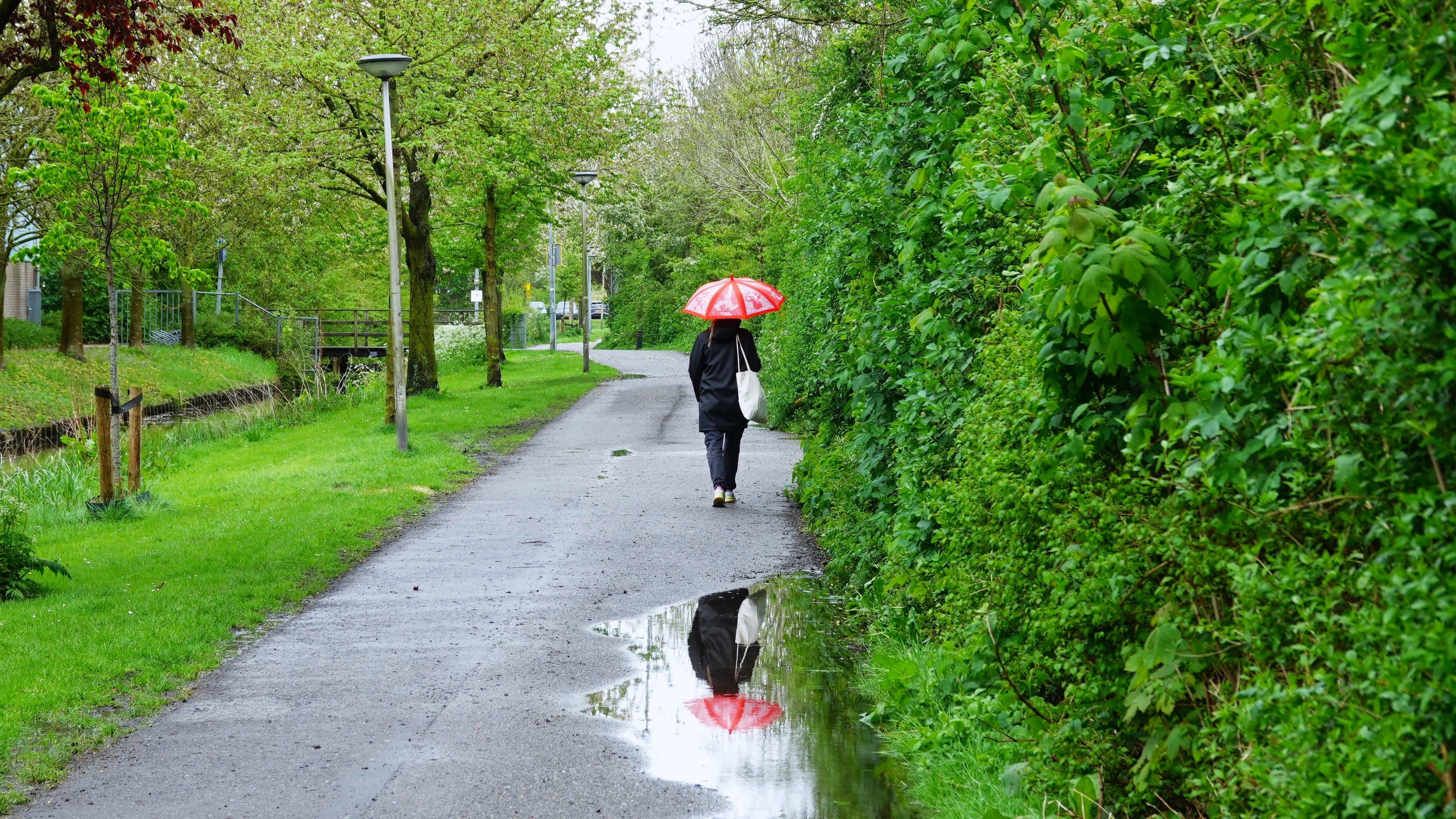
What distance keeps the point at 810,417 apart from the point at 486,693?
5.58 metres

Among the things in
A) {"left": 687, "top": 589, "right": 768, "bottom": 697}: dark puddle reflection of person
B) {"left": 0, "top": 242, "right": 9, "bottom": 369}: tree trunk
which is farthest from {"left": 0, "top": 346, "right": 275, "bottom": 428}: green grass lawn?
{"left": 687, "top": 589, "right": 768, "bottom": 697}: dark puddle reflection of person

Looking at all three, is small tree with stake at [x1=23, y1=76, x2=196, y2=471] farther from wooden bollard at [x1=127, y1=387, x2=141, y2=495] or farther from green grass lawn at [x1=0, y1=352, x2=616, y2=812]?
green grass lawn at [x1=0, y1=352, x2=616, y2=812]

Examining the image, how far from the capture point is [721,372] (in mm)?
12516

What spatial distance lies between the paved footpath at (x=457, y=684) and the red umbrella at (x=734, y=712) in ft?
1.50

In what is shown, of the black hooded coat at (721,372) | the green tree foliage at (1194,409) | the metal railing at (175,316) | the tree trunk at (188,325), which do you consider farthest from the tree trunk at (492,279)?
the green tree foliage at (1194,409)

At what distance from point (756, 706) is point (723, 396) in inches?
255

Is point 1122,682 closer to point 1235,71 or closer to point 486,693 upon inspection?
point 1235,71

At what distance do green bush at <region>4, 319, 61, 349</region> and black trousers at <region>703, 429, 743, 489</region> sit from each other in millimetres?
26247

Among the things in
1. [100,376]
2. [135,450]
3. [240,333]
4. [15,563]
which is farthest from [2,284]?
[15,563]

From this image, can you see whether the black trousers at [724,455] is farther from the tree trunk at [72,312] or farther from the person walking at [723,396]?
the tree trunk at [72,312]

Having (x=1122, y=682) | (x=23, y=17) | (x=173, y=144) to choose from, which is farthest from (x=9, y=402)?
(x=1122, y=682)

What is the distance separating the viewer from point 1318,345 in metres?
2.61

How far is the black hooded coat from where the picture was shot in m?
12.4

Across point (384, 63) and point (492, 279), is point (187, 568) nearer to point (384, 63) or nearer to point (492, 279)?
point (384, 63)
